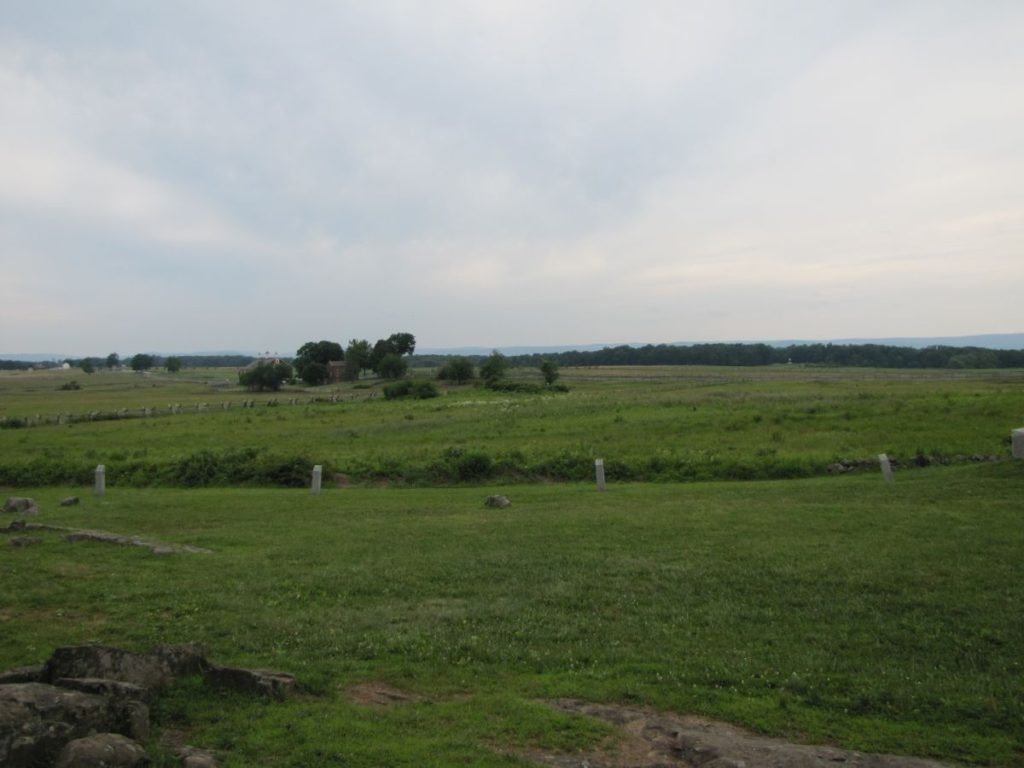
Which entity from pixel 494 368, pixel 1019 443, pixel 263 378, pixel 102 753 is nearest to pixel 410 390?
pixel 494 368

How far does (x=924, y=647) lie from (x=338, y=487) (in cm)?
1958

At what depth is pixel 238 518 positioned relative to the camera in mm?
17875

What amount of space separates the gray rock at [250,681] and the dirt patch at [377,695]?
62 centimetres

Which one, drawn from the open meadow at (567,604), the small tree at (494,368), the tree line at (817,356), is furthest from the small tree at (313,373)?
the open meadow at (567,604)

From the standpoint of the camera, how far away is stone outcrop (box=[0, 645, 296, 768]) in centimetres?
515

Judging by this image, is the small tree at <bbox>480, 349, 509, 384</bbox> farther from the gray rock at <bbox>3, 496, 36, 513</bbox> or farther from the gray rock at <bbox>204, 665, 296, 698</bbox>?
the gray rock at <bbox>204, 665, 296, 698</bbox>

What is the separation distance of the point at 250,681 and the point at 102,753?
1.78 metres

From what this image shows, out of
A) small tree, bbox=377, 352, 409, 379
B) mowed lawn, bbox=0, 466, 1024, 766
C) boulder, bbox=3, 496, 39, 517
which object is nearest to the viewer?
mowed lawn, bbox=0, 466, 1024, 766

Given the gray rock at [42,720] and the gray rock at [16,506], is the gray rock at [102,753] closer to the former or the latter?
the gray rock at [42,720]

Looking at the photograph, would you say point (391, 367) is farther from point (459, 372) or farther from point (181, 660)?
point (181, 660)

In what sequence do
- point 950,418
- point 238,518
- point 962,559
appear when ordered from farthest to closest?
1. point 950,418
2. point 238,518
3. point 962,559

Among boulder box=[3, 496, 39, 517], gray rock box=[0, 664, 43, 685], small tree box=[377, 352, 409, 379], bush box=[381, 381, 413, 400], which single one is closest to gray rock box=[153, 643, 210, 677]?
gray rock box=[0, 664, 43, 685]

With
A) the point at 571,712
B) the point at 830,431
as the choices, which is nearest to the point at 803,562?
the point at 571,712

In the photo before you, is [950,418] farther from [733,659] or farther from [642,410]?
[733,659]
